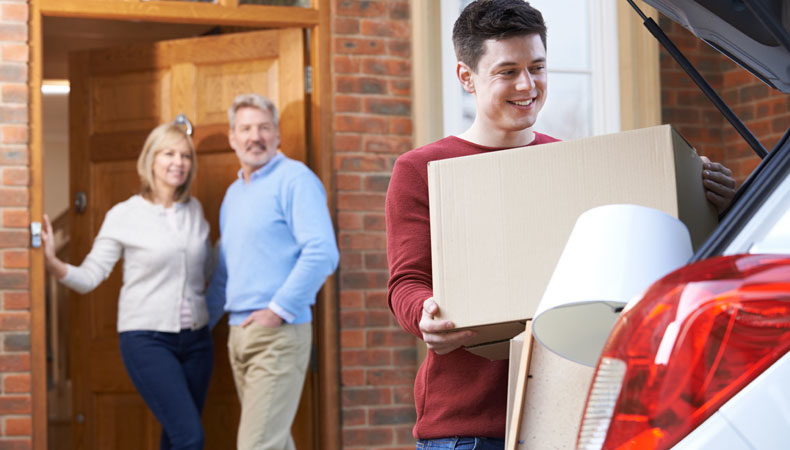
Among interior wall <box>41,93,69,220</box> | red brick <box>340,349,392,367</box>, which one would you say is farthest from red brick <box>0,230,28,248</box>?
interior wall <box>41,93,69,220</box>

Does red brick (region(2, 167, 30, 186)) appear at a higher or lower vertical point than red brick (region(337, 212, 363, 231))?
higher

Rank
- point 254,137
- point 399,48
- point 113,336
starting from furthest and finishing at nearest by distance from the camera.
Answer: point 113,336, point 399,48, point 254,137

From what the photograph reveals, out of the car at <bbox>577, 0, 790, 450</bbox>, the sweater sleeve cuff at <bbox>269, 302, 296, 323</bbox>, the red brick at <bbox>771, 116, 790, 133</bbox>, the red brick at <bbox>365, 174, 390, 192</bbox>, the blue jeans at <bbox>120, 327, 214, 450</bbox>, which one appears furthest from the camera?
the red brick at <bbox>771, 116, 790, 133</bbox>

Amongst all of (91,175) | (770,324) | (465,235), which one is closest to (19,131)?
(91,175)

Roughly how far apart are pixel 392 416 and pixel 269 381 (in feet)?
2.80

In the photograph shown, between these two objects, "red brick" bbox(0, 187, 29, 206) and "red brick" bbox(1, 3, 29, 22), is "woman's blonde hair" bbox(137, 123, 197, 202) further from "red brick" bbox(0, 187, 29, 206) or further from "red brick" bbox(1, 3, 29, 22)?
"red brick" bbox(1, 3, 29, 22)

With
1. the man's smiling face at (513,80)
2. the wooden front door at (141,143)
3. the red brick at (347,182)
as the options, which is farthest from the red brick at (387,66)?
the man's smiling face at (513,80)

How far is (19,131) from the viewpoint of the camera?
4914 millimetres

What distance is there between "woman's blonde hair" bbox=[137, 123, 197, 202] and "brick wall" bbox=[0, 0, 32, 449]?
21.3 inches

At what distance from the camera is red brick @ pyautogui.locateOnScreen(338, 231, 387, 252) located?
203 inches

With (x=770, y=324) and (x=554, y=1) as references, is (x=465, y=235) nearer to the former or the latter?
→ (x=770, y=324)

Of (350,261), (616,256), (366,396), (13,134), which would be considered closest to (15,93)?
(13,134)

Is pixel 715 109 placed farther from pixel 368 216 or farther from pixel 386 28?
pixel 368 216

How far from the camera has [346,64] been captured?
5254 mm
